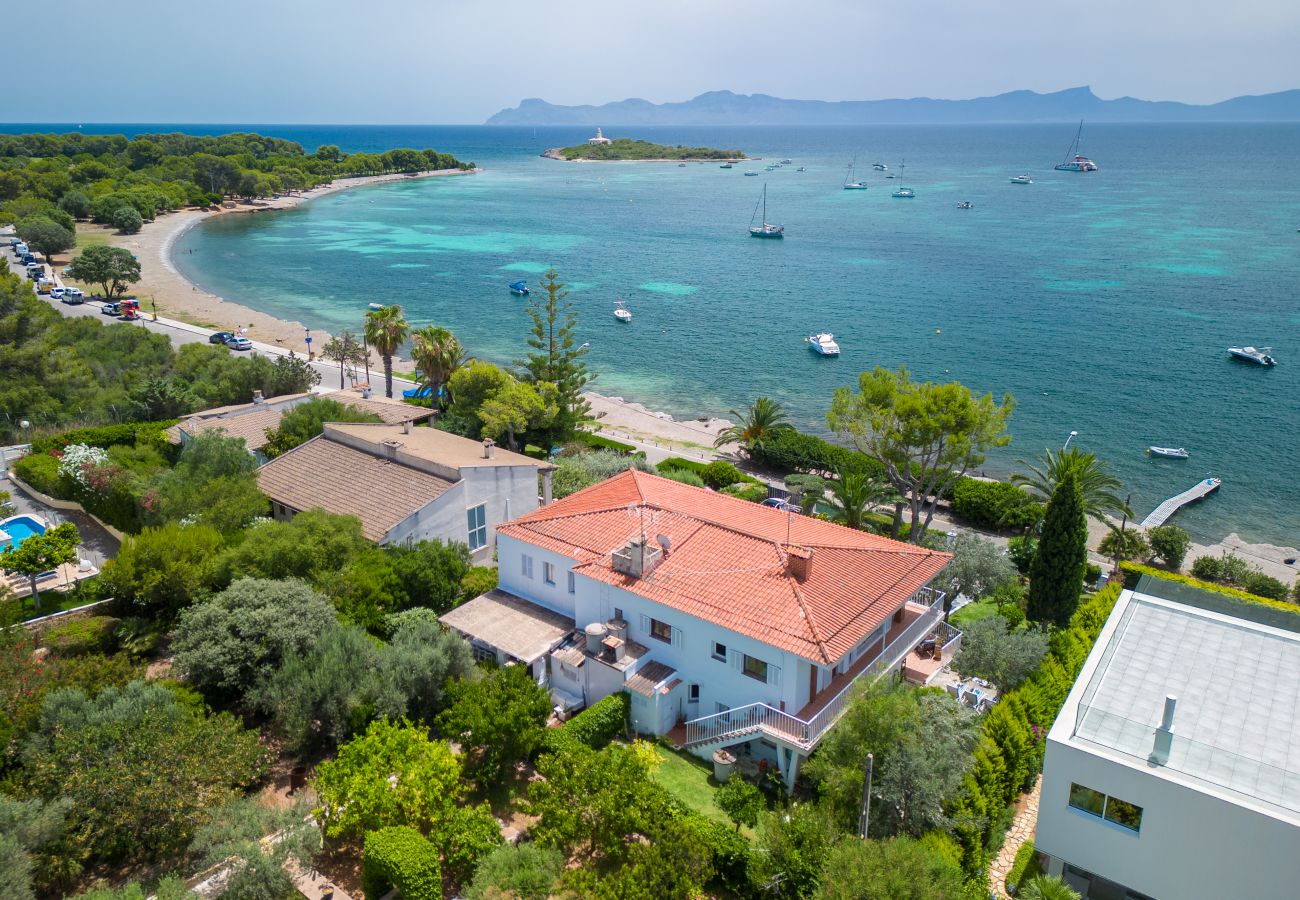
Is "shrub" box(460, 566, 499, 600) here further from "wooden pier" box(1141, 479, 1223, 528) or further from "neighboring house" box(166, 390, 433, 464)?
"wooden pier" box(1141, 479, 1223, 528)

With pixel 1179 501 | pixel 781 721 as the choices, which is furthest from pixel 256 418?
pixel 1179 501

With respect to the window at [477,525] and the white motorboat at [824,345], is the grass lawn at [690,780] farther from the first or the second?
the white motorboat at [824,345]

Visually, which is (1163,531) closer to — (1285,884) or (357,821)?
(1285,884)

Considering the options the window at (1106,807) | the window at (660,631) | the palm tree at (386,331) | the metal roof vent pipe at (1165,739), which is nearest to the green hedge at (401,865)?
the window at (660,631)

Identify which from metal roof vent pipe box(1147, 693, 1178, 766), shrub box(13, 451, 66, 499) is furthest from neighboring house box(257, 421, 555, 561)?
metal roof vent pipe box(1147, 693, 1178, 766)

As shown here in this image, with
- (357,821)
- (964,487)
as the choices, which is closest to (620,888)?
(357,821)

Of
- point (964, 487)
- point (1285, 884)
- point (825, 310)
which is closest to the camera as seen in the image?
point (1285, 884)

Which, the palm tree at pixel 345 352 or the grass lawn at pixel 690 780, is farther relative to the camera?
the palm tree at pixel 345 352
